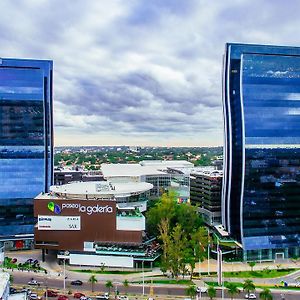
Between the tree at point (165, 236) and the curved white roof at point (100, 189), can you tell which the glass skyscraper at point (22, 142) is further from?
the tree at point (165, 236)

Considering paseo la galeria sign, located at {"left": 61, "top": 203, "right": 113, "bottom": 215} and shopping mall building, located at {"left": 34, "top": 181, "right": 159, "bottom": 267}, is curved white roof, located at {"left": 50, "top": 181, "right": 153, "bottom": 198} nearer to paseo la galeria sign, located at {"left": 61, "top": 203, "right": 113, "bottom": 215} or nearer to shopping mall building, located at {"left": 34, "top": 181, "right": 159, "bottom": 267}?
shopping mall building, located at {"left": 34, "top": 181, "right": 159, "bottom": 267}

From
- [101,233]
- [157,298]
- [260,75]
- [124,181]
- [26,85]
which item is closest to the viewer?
[157,298]

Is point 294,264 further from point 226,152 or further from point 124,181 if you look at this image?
point 124,181

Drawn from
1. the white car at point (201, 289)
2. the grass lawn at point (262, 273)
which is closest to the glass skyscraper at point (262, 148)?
the grass lawn at point (262, 273)

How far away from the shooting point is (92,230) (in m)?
96.2

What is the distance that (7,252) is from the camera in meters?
112

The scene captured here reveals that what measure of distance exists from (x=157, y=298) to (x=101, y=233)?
2499cm

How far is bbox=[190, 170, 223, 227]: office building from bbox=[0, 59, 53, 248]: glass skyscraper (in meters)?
43.3

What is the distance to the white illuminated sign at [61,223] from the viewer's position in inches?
3804

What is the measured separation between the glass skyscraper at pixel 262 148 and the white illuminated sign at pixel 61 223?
37.3m

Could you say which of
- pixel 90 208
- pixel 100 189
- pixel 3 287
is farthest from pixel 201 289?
pixel 3 287

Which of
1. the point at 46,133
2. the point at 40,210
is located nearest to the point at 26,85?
the point at 46,133

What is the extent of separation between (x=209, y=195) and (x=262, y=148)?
80.0 feet

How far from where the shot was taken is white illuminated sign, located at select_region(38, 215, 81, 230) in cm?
9662
